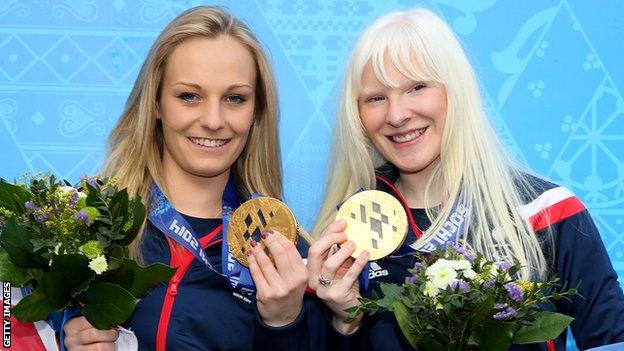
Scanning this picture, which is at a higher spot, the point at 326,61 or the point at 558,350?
the point at 326,61

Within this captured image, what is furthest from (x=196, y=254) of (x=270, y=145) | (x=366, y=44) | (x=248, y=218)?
(x=366, y=44)

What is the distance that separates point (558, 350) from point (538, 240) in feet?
1.14

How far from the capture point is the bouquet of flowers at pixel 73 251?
250cm

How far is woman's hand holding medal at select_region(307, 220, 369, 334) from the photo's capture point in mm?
2781

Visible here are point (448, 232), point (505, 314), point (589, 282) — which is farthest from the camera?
point (448, 232)

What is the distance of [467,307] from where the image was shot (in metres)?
2.40

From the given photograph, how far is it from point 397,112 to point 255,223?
0.57 meters

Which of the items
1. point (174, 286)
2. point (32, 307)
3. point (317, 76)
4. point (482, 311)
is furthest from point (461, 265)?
point (317, 76)

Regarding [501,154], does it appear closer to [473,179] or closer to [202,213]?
[473,179]

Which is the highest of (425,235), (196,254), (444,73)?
(444,73)

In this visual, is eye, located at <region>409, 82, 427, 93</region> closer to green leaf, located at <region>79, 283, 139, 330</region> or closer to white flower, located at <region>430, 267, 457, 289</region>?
white flower, located at <region>430, 267, 457, 289</region>

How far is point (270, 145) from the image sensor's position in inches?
130

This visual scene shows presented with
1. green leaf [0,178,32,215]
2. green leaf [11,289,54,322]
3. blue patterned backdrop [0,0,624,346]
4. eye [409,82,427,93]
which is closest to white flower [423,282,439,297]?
eye [409,82,427,93]

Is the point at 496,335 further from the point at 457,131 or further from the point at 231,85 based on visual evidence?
the point at 231,85
